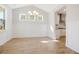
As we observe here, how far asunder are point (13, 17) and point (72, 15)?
6806mm

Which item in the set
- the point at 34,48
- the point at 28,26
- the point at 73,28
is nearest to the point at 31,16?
the point at 28,26

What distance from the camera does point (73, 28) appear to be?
20.8 feet

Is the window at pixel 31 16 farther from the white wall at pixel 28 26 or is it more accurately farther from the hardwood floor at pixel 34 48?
the hardwood floor at pixel 34 48

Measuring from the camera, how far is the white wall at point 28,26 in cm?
1227

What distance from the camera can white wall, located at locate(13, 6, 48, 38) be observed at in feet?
40.3

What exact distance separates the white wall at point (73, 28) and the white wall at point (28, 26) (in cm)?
580

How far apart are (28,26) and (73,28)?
667 centimetres

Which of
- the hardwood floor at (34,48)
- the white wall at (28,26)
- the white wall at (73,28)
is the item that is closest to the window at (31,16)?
the white wall at (28,26)

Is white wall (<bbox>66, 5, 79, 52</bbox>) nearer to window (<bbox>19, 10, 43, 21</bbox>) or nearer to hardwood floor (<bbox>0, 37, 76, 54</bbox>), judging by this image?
hardwood floor (<bbox>0, 37, 76, 54</bbox>)

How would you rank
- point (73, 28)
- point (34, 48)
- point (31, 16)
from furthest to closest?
1. point (31, 16)
2. point (34, 48)
3. point (73, 28)

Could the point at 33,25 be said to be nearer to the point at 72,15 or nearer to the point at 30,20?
the point at 30,20

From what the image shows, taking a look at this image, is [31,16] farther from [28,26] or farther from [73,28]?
[73,28]
